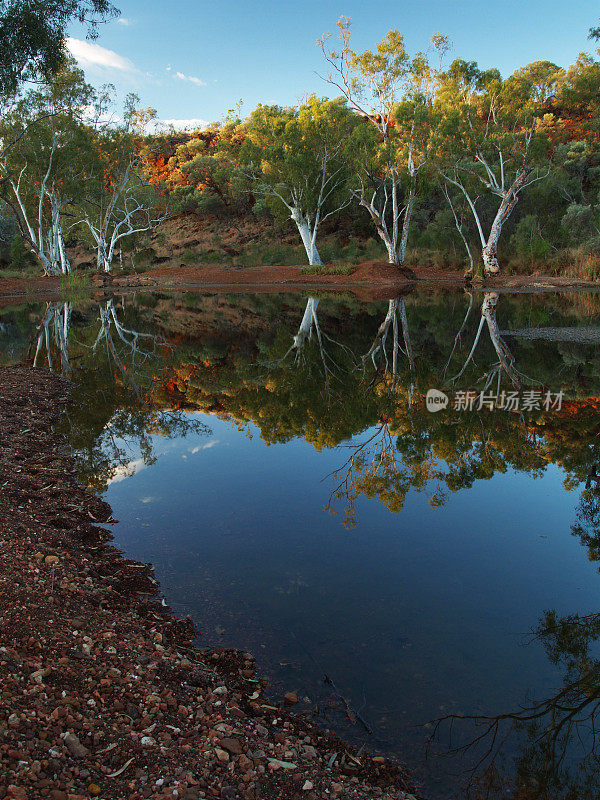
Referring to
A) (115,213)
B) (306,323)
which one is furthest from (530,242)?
(115,213)

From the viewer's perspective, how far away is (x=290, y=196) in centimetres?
3875

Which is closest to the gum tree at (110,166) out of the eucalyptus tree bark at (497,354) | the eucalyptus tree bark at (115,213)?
the eucalyptus tree bark at (115,213)

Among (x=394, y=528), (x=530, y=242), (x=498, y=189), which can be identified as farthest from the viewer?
(x=530, y=242)

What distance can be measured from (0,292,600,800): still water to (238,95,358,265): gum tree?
86.0 ft

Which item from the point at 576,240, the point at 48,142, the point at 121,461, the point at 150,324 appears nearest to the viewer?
the point at 121,461

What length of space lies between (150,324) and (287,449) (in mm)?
14332

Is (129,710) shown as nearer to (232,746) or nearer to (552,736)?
(232,746)

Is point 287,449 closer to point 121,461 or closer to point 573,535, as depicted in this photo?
point 121,461

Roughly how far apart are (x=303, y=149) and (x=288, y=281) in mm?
8528

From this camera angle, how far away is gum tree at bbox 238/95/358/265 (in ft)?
116

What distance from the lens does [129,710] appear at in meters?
2.75

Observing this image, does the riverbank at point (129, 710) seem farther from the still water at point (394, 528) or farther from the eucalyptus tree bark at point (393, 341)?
the eucalyptus tree bark at point (393, 341)

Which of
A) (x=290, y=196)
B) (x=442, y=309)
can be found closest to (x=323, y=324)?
(x=442, y=309)

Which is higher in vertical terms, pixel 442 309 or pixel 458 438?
pixel 442 309
